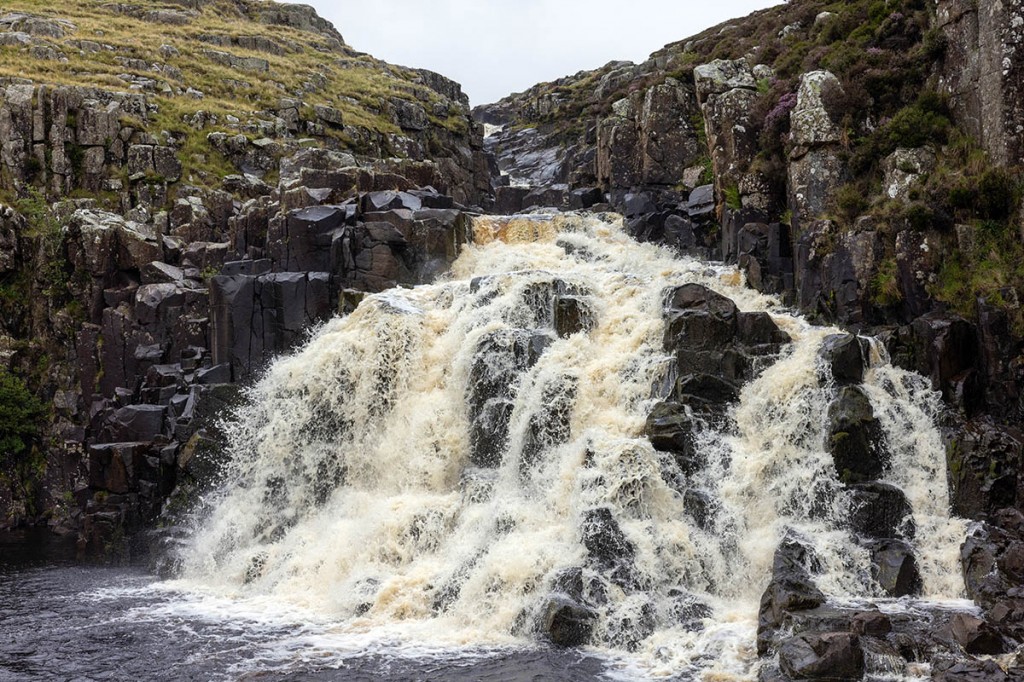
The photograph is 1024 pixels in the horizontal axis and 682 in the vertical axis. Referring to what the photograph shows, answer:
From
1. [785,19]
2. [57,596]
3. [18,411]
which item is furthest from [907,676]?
[785,19]

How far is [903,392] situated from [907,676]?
10315 millimetres

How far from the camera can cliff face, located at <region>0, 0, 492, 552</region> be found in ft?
120

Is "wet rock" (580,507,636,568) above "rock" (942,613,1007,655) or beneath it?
above

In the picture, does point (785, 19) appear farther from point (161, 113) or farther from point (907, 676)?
point (907, 676)

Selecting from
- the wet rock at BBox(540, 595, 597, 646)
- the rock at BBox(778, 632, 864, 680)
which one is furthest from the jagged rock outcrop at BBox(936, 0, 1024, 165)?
the wet rock at BBox(540, 595, 597, 646)

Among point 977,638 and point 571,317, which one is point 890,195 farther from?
point 977,638

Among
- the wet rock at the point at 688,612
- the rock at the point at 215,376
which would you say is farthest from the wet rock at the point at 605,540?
the rock at the point at 215,376

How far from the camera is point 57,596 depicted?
26.2 metres

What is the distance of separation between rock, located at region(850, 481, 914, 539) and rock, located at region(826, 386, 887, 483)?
0.80 metres

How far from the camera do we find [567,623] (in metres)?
19.2

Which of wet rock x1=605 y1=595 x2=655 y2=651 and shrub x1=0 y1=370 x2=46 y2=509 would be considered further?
shrub x1=0 y1=370 x2=46 y2=509

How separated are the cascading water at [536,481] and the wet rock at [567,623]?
2.8 inches

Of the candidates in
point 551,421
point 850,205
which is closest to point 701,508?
point 551,421

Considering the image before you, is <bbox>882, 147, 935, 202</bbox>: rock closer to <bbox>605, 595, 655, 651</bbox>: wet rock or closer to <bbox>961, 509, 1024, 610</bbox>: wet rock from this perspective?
<bbox>961, 509, 1024, 610</bbox>: wet rock
